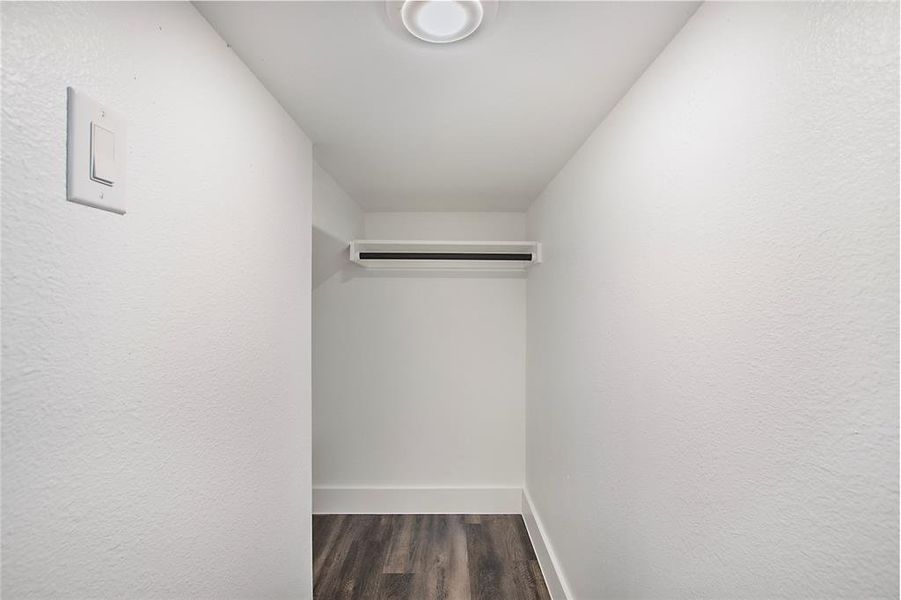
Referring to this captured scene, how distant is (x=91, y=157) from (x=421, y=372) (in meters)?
2.69

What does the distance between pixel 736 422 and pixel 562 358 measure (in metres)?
1.32

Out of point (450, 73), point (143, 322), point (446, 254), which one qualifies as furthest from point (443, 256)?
point (143, 322)

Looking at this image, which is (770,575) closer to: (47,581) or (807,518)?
(807,518)

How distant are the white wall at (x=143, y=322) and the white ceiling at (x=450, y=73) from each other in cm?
14

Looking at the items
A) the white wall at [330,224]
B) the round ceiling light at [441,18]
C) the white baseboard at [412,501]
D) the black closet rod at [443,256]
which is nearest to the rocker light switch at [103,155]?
the round ceiling light at [441,18]

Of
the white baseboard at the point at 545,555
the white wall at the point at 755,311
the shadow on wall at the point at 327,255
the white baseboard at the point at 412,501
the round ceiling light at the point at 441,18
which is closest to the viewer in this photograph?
the white wall at the point at 755,311

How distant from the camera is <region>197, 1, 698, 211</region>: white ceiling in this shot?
991mm

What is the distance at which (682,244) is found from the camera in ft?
3.51

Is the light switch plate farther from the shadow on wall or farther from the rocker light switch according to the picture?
the shadow on wall

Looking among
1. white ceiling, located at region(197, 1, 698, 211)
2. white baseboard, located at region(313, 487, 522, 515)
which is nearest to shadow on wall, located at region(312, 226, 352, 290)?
white ceiling, located at region(197, 1, 698, 211)

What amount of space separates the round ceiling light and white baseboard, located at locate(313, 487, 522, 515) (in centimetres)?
295

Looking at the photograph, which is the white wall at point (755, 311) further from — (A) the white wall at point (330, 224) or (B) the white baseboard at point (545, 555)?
(A) the white wall at point (330, 224)

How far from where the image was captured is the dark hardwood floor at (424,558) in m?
2.30

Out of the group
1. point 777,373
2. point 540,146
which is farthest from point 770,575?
point 540,146
